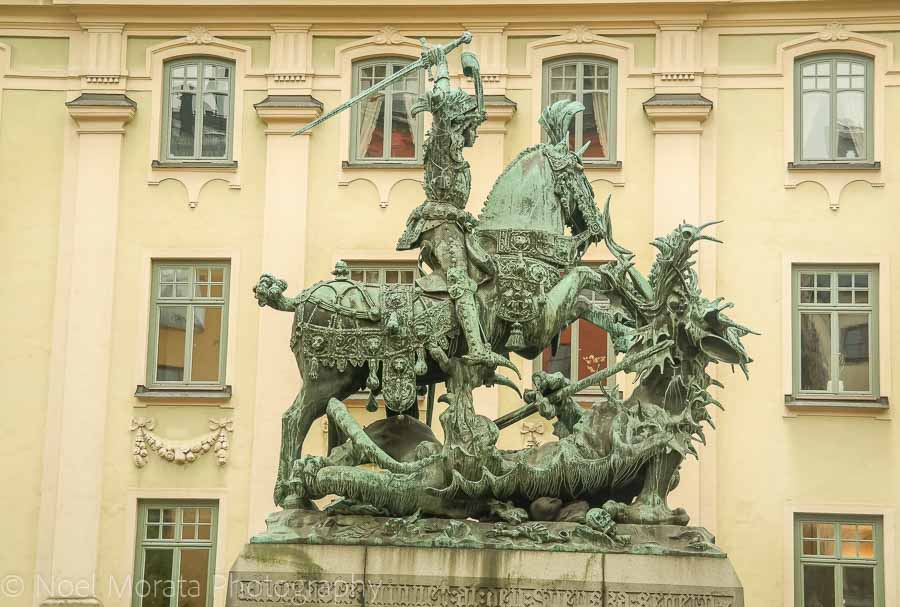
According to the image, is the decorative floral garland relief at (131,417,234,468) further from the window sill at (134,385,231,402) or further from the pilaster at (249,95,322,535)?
the pilaster at (249,95,322,535)

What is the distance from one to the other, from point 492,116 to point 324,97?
2360 millimetres

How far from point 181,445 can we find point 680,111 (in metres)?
7.85

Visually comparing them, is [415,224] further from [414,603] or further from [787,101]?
[787,101]

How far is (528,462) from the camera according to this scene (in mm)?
13625

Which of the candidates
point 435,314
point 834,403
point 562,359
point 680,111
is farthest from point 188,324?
point 435,314

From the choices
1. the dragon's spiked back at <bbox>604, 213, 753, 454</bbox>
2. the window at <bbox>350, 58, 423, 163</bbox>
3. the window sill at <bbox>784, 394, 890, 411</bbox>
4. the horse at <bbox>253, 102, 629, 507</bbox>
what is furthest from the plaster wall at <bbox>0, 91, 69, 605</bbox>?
the dragon's spiked back at <bbox>604, 213, 753, 454</bbox>

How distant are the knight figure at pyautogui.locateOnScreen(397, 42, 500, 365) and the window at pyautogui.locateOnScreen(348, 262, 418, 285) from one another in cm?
988

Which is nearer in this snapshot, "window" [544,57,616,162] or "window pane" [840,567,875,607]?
"window pane" [840,567,875,607]

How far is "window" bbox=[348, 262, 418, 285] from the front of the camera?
2439cm

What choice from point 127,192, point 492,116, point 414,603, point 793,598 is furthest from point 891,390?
point 414,603

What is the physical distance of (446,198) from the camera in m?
14.4

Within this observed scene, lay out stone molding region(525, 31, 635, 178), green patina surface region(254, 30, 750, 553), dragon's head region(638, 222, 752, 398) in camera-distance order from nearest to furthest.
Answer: green patina surface region(254, 30, 750, 553)
dragon's head region(638, 222, 752, 398)
stone molding region(525, 31, 635, 178)

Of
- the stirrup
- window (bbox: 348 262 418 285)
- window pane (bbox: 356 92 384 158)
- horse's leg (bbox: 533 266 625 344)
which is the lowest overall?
the stirrup

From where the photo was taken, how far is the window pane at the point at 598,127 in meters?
24.8
